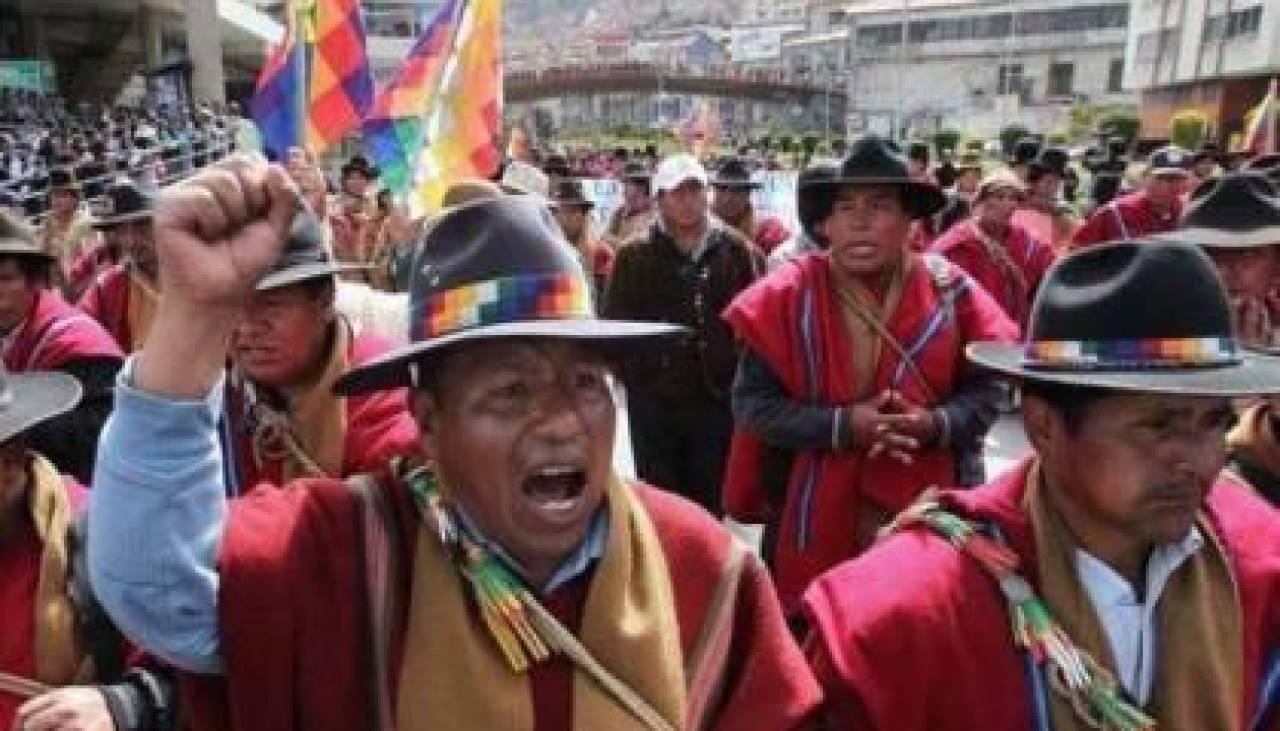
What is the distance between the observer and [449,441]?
184cm

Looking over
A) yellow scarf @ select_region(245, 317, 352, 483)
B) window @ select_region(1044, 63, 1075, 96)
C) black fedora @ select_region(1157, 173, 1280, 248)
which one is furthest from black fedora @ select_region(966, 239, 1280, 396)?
window @ select_region(1044, 63, 1075, 96)

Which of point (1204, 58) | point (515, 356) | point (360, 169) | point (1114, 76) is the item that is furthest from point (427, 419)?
point (1114, 76)

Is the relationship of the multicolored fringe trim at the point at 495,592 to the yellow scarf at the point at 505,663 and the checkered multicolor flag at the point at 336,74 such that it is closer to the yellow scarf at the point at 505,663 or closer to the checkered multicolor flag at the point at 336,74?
the yellow scarf at the point at 505,663

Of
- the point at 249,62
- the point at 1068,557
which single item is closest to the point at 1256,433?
the point at 1068,557

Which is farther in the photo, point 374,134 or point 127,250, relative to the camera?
point 374,134

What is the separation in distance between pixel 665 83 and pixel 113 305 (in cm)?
9676

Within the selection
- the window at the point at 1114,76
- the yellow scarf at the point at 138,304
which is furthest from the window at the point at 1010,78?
the yellow scarf at the point at 138,304

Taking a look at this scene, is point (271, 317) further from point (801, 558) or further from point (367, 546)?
point (801, 558)

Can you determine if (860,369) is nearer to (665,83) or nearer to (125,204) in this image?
(125,204)

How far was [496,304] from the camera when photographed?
1777 mm

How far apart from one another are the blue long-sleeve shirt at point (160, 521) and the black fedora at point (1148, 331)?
1191mm

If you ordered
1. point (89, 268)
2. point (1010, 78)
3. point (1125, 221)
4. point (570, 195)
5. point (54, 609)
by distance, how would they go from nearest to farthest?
1. point (54, 609)
2. point (89, 268)
3. point (1125, 221)
4. point (570, 195)
5. point (1010, 78)

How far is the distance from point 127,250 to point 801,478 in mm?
2770

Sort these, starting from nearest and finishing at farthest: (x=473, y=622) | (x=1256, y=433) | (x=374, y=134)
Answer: (x=473, y=622)
(x=1256, y=433)
(x=374, y=134)
